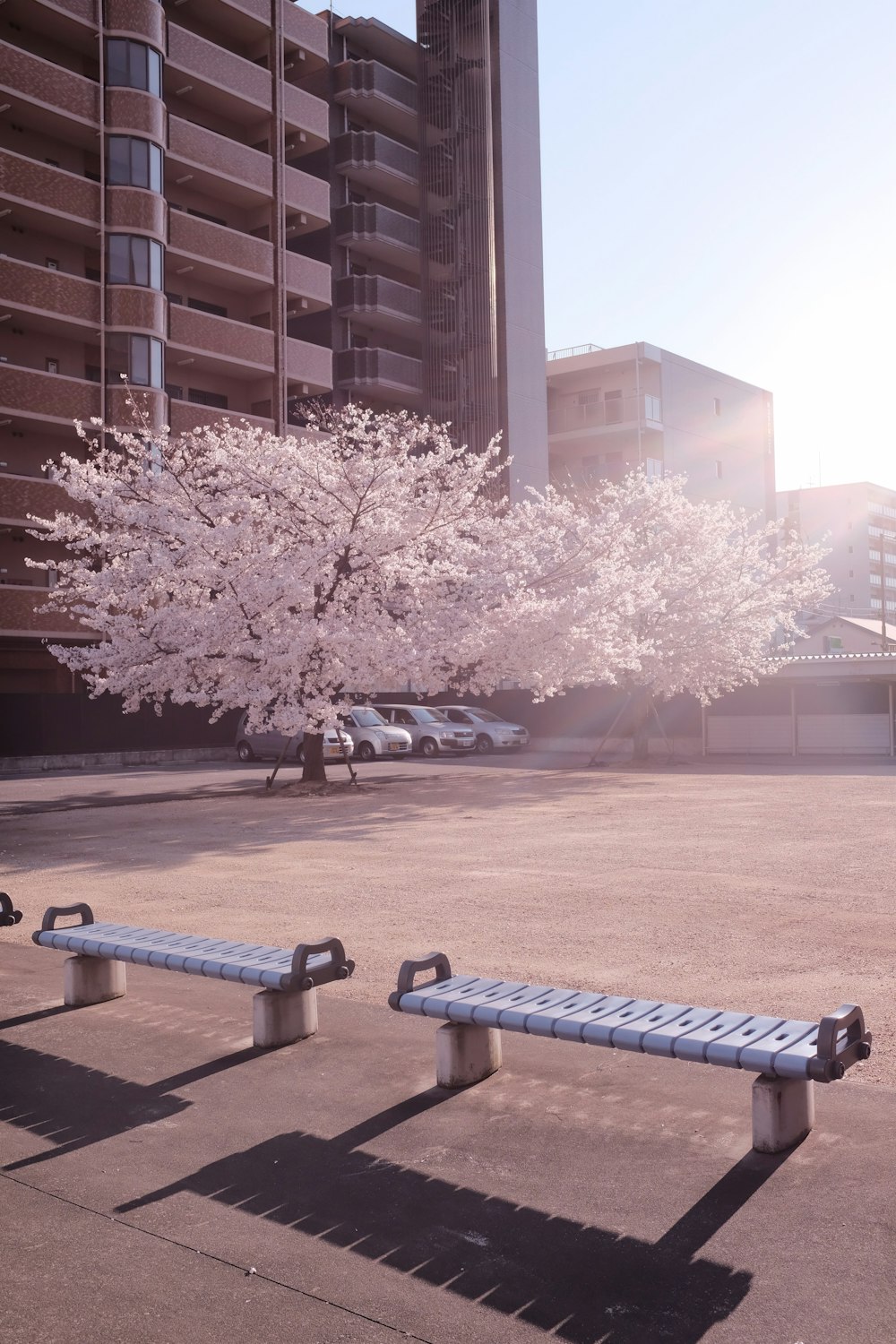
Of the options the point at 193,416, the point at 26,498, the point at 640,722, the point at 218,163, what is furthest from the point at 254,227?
the point at 640,722

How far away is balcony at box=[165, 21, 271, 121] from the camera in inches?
1690

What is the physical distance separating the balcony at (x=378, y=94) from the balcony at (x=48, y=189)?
54.3ft

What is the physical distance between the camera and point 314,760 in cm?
2656

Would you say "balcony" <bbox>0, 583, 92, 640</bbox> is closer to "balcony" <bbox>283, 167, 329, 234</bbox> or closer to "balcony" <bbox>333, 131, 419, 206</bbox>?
"balcony" <bbox>283, 167, 329, 234</bbox>

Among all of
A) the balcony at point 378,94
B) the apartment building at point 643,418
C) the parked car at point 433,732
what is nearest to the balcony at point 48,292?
the parked car at point 433,732

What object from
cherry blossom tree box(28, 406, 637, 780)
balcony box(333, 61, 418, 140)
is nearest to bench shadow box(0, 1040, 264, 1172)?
cherry blossom tree box(28, 406, 637, 780)

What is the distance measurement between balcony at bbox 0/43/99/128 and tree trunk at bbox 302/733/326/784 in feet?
Result: 78.5

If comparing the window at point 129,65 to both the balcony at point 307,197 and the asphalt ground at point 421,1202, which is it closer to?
the balcony at point 307,197

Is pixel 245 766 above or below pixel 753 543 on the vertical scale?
below

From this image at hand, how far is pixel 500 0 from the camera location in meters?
53.7

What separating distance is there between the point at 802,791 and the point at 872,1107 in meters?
19.0

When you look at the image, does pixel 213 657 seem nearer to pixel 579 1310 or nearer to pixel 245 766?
pixel 245 766

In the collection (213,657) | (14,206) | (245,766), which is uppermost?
(14,206)

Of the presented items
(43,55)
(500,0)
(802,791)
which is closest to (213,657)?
(802,791)
